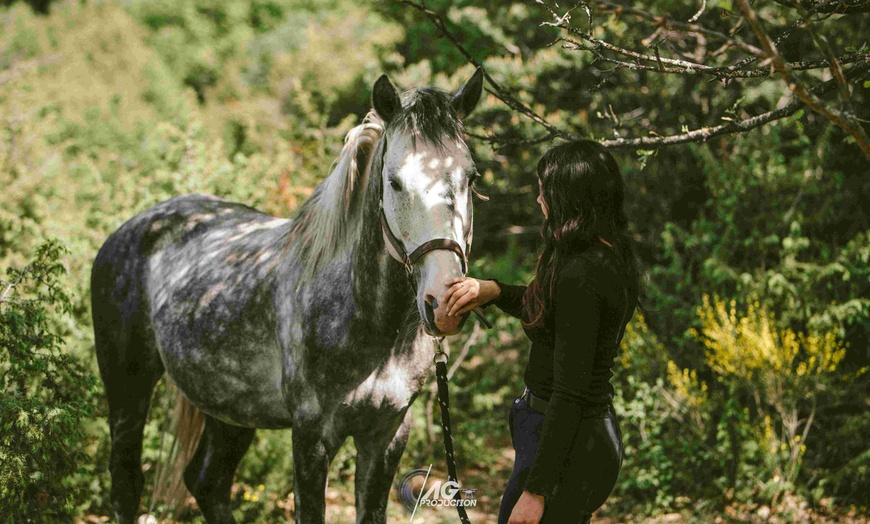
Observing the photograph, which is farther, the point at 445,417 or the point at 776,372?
the point at 776,372

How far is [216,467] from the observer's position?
3.70m

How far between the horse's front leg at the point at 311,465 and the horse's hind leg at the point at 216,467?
1.23 metres

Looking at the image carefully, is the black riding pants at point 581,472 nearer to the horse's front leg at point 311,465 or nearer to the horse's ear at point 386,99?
the horse's front leg at point 311,465

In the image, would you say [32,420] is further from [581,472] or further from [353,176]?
[581,472]

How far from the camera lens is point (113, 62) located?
23.5m

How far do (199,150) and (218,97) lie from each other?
15304mm

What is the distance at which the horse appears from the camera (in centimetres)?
218

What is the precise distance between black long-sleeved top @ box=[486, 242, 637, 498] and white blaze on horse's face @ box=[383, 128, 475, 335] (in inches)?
13.5

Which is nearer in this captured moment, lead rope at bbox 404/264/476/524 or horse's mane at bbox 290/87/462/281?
lead rope at bbox 404/264/476/524

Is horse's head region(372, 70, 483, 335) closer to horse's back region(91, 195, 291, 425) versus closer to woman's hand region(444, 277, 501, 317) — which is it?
woman's hand region(444, 277, 501, 317)

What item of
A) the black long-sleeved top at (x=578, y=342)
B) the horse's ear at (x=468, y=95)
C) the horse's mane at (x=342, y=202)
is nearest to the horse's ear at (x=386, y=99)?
the horse's mane at (x=342, y=202)

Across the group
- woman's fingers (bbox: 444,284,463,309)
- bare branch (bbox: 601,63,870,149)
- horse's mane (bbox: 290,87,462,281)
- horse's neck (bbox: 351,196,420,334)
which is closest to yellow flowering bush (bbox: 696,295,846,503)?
bare branch (bbox: 601,63,870,149)

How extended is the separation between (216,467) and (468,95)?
8.16 ft

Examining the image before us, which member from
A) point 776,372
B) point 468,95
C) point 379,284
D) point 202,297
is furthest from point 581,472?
point 776,372
